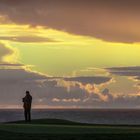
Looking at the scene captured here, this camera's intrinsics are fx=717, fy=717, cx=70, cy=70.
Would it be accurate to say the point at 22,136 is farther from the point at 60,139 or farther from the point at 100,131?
the point at 100,131

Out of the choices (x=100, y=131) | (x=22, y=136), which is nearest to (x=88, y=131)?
(x=100, y=131)

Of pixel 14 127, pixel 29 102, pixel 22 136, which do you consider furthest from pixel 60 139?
pixel 29 102

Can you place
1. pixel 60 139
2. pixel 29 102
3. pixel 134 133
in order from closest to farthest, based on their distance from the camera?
pixel 60 139, pixel 134 133, pixel 29 102

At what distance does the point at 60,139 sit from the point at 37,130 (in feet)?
21.1

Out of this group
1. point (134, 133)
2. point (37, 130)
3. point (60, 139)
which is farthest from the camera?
point (37, 130)

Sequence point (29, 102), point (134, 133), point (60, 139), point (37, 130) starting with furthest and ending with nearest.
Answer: point (29, 102)
point (37, 130)
point (134, 133)
point (60, 139)

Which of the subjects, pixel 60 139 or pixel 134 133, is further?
pixel 134 133

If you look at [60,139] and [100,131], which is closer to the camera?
[60,139]

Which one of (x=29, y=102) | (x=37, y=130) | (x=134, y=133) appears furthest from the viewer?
(x=29, y=102)

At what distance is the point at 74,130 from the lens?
163 ft

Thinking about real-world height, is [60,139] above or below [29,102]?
below

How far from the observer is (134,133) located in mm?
47125

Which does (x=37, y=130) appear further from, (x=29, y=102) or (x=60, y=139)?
(x=29, y=102)

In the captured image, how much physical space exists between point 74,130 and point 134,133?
4.72 m
